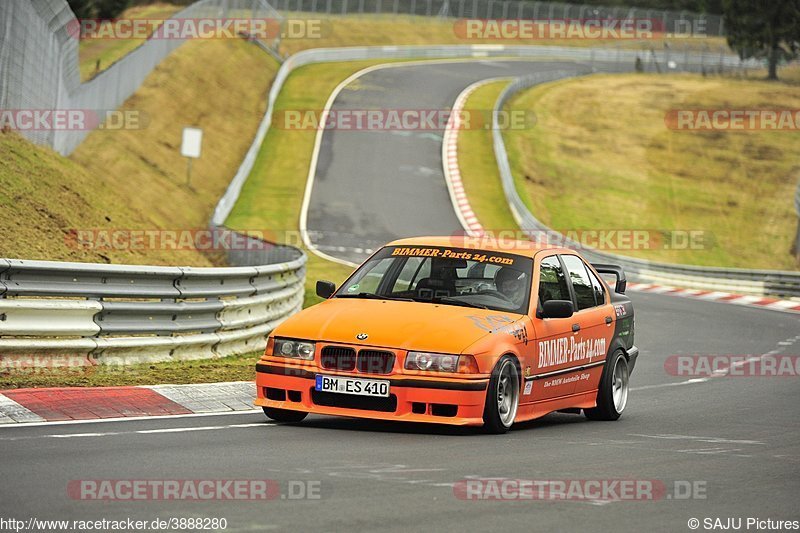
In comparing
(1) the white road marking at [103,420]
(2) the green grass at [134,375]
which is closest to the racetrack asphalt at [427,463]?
(1) the white road marking at [103,420]

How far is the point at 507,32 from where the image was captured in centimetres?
9688

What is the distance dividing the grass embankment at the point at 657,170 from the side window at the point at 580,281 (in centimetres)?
3137

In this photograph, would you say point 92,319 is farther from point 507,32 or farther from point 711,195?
point 507,32

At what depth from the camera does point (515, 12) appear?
97.6 metres

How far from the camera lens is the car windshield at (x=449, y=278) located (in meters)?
10.6

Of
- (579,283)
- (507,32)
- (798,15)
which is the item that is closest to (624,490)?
(579,283)

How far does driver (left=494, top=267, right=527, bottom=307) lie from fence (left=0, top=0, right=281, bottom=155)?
10.7 metres

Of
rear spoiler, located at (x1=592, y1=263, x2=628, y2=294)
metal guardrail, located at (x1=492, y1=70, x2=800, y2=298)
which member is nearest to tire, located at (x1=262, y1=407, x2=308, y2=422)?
rear spoiler, located at (x1=592, y1=263, x2=628, y2=294)

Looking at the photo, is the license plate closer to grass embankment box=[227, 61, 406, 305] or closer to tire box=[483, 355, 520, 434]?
tire box=[483, 355, 520, 434]

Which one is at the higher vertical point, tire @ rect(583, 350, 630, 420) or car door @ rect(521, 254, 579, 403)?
car door @ rect(521, 254, 579, 403)

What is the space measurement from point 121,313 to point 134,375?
0.68 m

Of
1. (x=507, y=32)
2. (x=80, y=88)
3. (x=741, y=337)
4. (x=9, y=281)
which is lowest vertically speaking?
(x=741, y=337)

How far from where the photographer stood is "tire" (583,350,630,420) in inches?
465

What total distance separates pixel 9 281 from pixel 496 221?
30.0 meters
